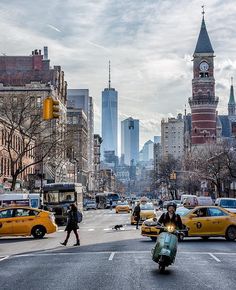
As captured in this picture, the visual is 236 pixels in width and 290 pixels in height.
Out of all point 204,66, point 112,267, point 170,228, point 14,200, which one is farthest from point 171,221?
point 204,66

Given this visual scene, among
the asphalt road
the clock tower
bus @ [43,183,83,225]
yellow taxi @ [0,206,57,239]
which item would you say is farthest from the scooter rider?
the clock tower

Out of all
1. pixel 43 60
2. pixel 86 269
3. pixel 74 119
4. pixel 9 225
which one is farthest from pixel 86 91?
pixel 86 269

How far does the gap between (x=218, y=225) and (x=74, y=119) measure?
116319 mm

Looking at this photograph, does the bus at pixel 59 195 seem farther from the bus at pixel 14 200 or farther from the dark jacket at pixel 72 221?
the dark jacket at pixel 72 221

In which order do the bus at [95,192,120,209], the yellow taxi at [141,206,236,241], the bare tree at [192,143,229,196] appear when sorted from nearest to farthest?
the yellow taxi at [141,206,236,241], the bare tree at [192,143,229,196], the bus at [95,192,120,209]

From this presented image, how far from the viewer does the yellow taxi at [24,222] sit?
98.8 ft

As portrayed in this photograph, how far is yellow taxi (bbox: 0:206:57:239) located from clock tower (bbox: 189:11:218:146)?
102859 millimetres

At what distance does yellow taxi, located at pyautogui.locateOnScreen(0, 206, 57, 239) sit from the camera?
30.1 metres

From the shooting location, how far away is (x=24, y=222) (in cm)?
3020

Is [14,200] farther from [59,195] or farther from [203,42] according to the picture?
[203,42]

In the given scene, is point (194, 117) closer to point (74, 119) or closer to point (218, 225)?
point (74, 119)

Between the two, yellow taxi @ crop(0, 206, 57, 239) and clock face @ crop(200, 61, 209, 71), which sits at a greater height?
clock face @ crop(200, 61, 209, 71)

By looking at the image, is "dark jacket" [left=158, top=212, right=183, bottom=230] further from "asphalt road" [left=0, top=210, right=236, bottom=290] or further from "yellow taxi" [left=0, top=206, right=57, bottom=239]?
"yellow taxi" [left=0, top=206, right=57, bottom=239]

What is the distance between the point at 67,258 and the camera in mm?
20406
